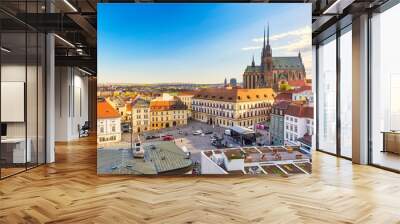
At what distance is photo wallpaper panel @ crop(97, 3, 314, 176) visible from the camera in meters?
6.19

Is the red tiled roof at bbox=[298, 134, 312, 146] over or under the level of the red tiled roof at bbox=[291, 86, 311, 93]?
under

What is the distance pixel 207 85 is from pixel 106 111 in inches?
73.5

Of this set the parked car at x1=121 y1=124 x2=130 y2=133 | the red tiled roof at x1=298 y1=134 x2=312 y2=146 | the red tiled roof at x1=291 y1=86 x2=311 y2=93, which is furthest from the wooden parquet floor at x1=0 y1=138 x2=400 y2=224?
the red tiled roof at x1=291 y1=86 x2=311 y2=93

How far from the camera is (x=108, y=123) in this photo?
6.24 metres

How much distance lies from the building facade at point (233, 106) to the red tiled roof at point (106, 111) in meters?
1.42

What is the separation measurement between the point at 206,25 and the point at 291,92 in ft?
6.33

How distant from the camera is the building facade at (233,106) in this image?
6270mm

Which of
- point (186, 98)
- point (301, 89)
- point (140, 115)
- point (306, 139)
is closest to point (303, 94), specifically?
point (301, 89)

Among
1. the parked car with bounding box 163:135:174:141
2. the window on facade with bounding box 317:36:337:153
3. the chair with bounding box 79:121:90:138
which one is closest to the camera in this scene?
the parked car with bounding box 163:135:174:141

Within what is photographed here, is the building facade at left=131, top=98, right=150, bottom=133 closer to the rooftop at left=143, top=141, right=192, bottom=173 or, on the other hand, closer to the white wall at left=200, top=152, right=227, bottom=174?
the rooftop at left=143, top=141, right=192, bottom=173

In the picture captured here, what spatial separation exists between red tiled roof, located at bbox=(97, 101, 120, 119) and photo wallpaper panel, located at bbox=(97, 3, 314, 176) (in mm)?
17

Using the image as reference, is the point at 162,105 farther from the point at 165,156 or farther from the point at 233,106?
the point at 233,106

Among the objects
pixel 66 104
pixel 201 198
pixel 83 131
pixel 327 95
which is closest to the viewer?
pixel 201 198

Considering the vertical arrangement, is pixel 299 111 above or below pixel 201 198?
above
